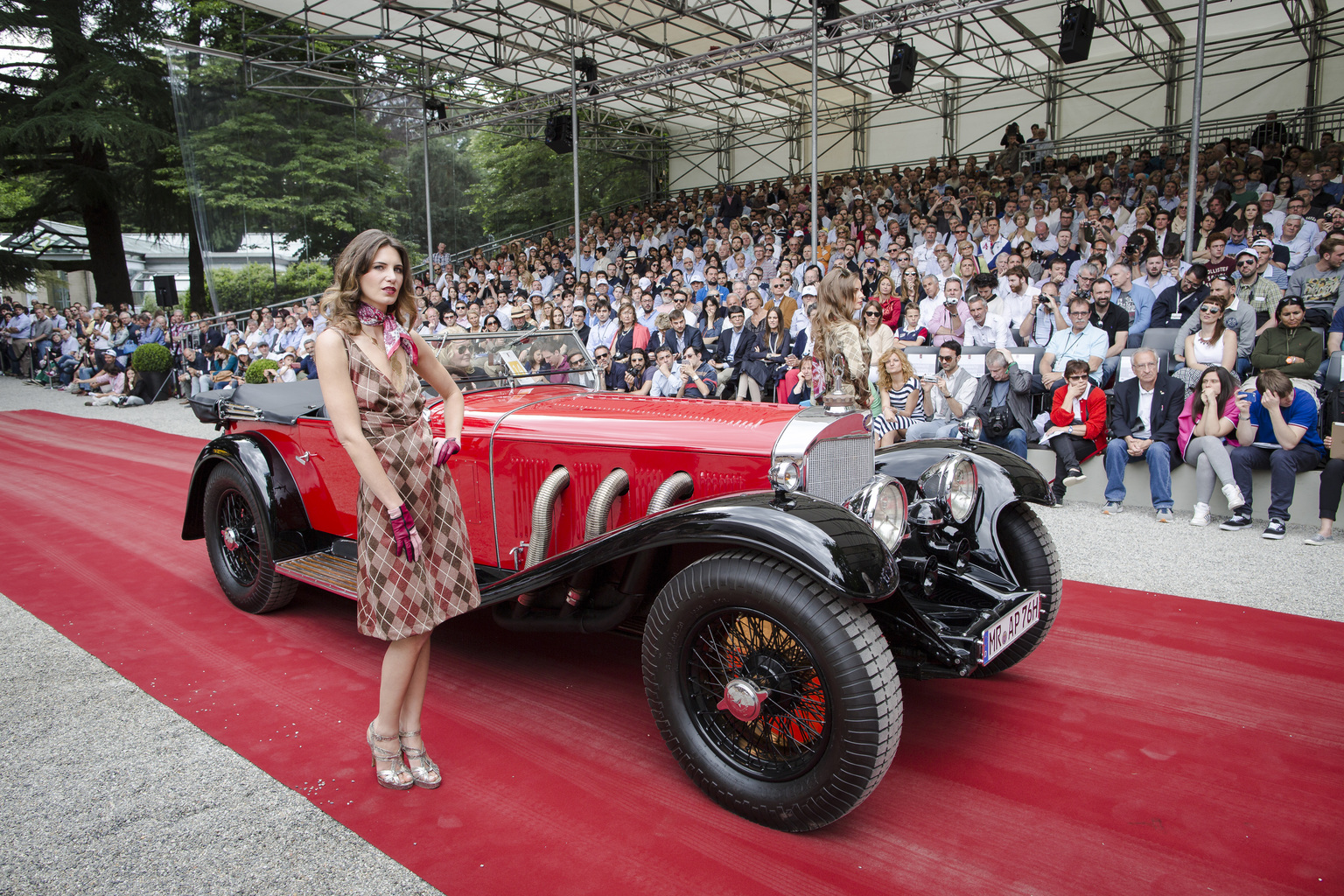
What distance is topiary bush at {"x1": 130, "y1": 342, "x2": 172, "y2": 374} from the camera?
1522cm

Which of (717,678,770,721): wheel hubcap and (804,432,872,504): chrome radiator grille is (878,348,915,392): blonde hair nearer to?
(804,432,872,504): chrome radiator grille

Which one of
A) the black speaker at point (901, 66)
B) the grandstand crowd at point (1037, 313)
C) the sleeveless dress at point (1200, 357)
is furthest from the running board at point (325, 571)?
the black speaker at point (901, 66)

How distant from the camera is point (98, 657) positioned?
3799mm

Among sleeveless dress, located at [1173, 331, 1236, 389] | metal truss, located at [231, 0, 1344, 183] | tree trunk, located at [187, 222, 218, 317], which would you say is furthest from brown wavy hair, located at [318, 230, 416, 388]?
tree trunk, located at [187, 222, 218, 317]

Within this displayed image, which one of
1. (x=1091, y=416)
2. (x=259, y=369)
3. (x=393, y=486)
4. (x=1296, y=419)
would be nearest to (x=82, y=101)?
(x=259, y=369)

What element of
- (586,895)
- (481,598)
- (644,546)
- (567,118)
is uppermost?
(567,118)

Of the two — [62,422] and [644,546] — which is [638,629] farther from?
[62,422]

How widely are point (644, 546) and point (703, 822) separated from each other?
34.6 inches

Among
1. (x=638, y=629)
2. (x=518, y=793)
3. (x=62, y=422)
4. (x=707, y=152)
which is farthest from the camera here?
(x=707, y=152)

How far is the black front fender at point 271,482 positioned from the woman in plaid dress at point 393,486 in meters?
1.81

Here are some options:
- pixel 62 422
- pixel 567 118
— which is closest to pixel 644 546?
pixel 62 422

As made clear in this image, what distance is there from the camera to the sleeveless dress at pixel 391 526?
254 centimetres

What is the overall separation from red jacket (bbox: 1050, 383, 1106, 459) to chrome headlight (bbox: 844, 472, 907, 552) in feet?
14.7

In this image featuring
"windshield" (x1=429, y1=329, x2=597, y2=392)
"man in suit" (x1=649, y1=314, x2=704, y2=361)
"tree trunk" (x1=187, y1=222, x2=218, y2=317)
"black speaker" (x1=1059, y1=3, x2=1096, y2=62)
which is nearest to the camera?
"windshield" (x1=429, y1=329, x2=597, y2=392)
